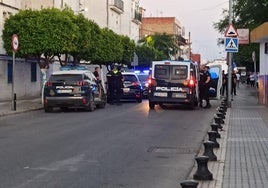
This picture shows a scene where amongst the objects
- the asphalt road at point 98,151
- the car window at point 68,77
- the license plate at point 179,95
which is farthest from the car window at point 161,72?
the asphalt road at point 98,151

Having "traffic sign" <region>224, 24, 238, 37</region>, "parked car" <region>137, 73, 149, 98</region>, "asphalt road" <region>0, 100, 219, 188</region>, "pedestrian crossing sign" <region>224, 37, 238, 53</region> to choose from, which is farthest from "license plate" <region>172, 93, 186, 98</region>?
"parked car" <region>137, 73, 149, 98</region>

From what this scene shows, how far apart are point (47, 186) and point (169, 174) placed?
2.13m

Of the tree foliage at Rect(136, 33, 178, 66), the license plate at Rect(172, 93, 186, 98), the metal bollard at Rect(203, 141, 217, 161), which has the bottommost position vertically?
the metal bollard at Rect(203, 141, 217, 161)

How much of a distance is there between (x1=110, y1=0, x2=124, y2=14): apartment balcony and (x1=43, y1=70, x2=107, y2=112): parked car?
143ft

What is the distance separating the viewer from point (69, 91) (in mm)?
22531

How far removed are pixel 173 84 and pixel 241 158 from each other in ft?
44.1

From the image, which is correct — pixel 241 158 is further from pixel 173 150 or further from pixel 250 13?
pixel 250 13

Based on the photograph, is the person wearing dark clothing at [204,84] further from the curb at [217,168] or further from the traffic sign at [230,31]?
the curb at [217,168]

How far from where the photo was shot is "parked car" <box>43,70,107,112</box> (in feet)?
73.9

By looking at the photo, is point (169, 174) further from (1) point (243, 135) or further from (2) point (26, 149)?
(1) point (243, 135)

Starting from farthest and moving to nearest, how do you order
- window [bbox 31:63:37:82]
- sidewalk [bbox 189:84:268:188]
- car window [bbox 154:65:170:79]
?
1. window [bbox 31:63:37:82]
2. car window [bbox 154:65:170:79]
3. sidewalk [bbox 189:84:268:188]

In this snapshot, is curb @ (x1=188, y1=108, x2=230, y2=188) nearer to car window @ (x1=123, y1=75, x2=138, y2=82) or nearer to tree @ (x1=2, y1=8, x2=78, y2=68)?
tree @ (x1=2, y1=8, x2=78, y2=68)

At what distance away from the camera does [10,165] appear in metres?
9.65

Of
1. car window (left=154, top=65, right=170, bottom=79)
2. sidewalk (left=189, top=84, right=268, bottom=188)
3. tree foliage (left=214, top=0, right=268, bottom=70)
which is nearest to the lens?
sidewalk (left=189, top=84, right=268, bottom=188)
